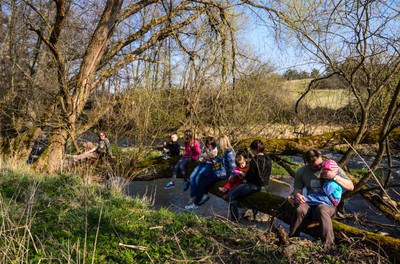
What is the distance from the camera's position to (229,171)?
6.63m

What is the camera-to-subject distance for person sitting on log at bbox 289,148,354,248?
15.5 feet

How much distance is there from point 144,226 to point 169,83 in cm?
516

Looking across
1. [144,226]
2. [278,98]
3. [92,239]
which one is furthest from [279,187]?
[92,239]

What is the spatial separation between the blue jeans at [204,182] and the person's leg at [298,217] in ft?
7.56

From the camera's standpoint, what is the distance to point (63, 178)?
23.6 ft

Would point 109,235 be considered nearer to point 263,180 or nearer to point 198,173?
point 263,180

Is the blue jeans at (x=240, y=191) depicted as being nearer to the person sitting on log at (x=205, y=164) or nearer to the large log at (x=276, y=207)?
the large log at (x=276, y=207)

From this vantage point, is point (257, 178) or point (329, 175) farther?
point (257, 178)

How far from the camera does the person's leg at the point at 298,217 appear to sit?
4.97 m

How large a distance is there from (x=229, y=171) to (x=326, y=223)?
7.38 feet

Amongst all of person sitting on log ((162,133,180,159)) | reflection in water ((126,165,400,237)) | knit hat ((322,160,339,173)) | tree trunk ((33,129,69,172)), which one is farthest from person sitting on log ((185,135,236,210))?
tree trunk ((33,129,69,172))

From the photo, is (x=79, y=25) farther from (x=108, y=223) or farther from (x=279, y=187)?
(x=108, y=223)

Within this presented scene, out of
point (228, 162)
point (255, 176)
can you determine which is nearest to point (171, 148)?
point (228, 162)

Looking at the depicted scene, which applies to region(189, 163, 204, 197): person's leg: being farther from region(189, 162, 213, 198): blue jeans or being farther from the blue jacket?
the blue jacket
